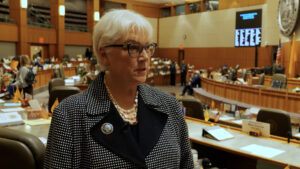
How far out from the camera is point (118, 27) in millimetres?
1280

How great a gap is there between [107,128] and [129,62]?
289 millimetres

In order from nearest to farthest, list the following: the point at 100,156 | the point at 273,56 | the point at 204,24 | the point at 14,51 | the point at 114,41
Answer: the point at 100,156 < the point at 114,41 < the point at 14,51 < the point at 273,56 < the point at 204,24

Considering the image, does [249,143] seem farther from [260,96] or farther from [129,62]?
[260,96]

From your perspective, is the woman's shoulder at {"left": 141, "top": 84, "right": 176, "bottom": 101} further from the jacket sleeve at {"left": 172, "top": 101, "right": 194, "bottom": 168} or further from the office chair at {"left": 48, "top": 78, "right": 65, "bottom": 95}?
the office chair at {"left": 48, "top": 78, "right": 65, "bottom": 95}

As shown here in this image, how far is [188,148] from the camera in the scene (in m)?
1.45

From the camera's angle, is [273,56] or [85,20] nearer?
[273,56]

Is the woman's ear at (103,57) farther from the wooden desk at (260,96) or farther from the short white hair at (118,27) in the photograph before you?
the wooden desk at (260,96)

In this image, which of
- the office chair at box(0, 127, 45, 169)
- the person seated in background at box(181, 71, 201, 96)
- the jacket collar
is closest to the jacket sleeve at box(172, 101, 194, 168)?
the jacket collar

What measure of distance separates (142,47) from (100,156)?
0.48 metres

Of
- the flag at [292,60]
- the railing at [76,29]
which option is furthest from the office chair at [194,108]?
the railing at [76,29]

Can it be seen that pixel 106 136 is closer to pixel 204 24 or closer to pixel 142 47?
pixel 142 47

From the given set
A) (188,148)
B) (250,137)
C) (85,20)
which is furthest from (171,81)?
(188,148)

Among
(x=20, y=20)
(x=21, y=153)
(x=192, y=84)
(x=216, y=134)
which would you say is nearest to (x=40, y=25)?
(x=20, y=20)

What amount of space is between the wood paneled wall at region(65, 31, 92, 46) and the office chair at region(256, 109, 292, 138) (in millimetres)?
17476
